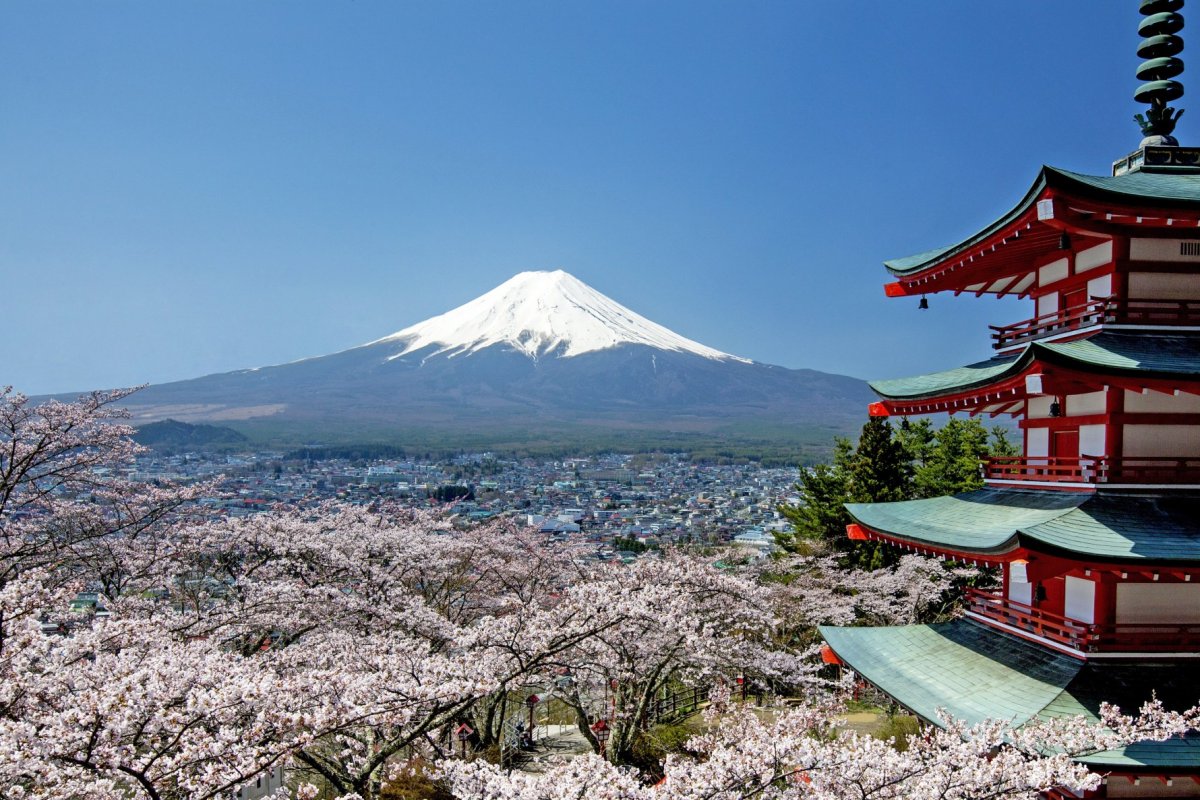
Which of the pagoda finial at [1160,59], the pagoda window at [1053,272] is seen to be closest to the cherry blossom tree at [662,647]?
the pagoda window at [1053,272]

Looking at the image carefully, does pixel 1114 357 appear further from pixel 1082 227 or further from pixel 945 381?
pixel 945 381

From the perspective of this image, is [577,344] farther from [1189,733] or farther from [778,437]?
[1189,733]

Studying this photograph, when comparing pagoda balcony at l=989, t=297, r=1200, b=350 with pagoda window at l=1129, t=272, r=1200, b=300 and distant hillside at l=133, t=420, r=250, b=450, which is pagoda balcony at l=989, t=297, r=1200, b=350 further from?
distant hillside at l=133, t=420, r=250, b=450

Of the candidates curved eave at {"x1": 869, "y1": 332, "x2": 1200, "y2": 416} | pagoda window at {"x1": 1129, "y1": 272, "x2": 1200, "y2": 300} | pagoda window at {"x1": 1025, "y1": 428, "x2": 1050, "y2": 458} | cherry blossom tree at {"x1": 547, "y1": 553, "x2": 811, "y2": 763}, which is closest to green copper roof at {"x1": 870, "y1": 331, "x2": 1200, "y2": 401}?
curved eave at {"x1": 869, "y1": 332, "x2": 1200, "y2": 416}

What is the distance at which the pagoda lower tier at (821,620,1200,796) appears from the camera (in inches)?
188

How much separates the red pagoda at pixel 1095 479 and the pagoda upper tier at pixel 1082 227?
0.06ft

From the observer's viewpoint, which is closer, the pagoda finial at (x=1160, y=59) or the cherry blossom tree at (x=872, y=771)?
the cherry blossom tree at (x=872, y=771)

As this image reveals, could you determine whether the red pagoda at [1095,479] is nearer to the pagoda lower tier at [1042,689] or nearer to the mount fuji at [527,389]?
the pagoda lower tier at [1042,689]

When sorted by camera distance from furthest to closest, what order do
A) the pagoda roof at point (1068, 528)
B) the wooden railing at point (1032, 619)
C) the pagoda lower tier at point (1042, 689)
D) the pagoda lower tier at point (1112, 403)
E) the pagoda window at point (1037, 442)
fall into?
the pagoda window at point (1037, 442)
the wooden railing at point (1032, 619)
the pagoda lower tier at point (1112, 403)
the pagoda roof at point (1068, 528)
the pagoda lower tier at point (1042, 689)

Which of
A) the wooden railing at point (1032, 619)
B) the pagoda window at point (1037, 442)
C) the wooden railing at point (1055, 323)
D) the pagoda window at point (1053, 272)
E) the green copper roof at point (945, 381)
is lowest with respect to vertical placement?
the wooden railing at point (1032, 619)

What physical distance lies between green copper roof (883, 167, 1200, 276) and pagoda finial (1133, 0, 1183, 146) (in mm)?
777

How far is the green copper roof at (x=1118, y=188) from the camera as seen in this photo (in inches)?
213

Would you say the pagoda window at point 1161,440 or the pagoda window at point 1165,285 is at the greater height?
the pagoda window at point 1165,285

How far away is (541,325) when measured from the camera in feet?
395
